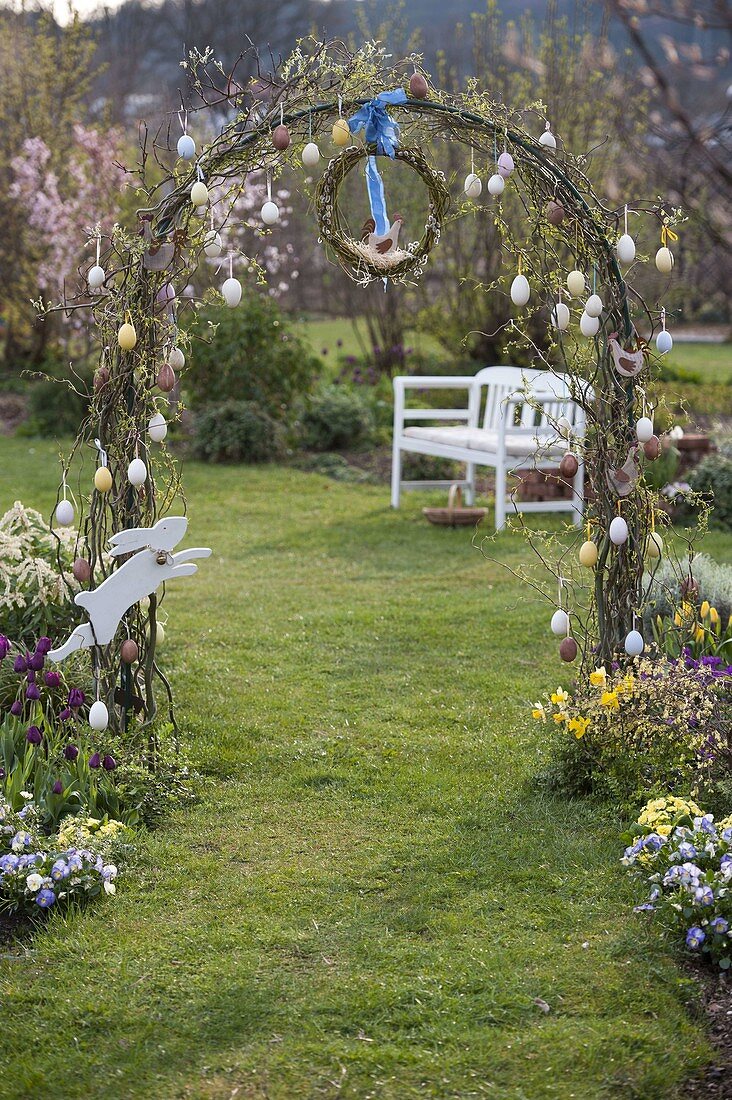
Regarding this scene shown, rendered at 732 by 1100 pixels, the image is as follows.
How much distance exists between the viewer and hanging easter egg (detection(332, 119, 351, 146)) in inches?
130

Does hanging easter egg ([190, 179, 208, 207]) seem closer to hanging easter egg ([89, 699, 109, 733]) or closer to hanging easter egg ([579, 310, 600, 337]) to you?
hanging easter egg ([579, 310, 600, 337])

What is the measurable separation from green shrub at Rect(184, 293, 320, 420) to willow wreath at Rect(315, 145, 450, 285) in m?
5.83

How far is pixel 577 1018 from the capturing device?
2.46 metres

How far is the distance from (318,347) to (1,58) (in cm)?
583

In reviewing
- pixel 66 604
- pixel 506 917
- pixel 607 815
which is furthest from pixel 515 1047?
pixel 66 604

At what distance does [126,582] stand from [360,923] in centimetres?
120

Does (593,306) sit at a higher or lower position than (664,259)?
lower

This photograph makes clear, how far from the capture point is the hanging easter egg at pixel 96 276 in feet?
10.8

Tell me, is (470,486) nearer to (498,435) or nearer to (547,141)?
(498,435)

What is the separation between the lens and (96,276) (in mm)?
3311

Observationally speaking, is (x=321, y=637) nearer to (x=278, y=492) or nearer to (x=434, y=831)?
(x=434, y=831)

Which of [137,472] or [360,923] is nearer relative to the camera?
[360,923]

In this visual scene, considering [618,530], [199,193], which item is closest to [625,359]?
[618,530]

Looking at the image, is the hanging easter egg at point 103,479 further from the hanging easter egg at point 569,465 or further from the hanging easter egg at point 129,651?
the hanging easter egg at point 569,465
